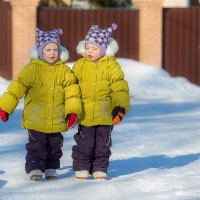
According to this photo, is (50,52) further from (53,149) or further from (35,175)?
(35,175)

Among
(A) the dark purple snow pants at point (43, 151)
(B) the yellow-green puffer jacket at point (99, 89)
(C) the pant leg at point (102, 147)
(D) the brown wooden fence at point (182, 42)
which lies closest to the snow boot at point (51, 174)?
(A) the dark purple snow pants at point (43, 151)

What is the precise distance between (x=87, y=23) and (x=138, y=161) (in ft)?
34.5

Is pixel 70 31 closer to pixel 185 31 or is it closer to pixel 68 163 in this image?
pixel 185 31

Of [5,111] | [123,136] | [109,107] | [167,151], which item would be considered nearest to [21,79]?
[5,111]

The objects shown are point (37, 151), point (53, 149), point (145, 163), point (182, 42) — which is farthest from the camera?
point (182, 42)

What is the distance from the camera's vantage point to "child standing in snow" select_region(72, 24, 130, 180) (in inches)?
325

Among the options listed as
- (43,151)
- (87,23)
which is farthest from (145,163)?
(87,23)

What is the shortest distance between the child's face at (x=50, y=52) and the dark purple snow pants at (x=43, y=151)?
26.5 inches

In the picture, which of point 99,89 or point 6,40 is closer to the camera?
point 99,89

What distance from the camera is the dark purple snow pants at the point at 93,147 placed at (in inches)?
327

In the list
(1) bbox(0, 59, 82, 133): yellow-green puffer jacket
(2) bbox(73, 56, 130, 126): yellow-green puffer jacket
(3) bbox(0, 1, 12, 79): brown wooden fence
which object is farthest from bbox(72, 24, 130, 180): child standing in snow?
A: (3) bbox(0, 1, 12, 79): brown wooden fence

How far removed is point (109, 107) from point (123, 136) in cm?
345

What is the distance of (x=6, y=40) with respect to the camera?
19.8 m

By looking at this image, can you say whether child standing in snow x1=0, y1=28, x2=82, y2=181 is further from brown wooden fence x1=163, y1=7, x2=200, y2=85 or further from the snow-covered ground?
brown wooden fence x1=163, y1=7, x2=200, y2=85
